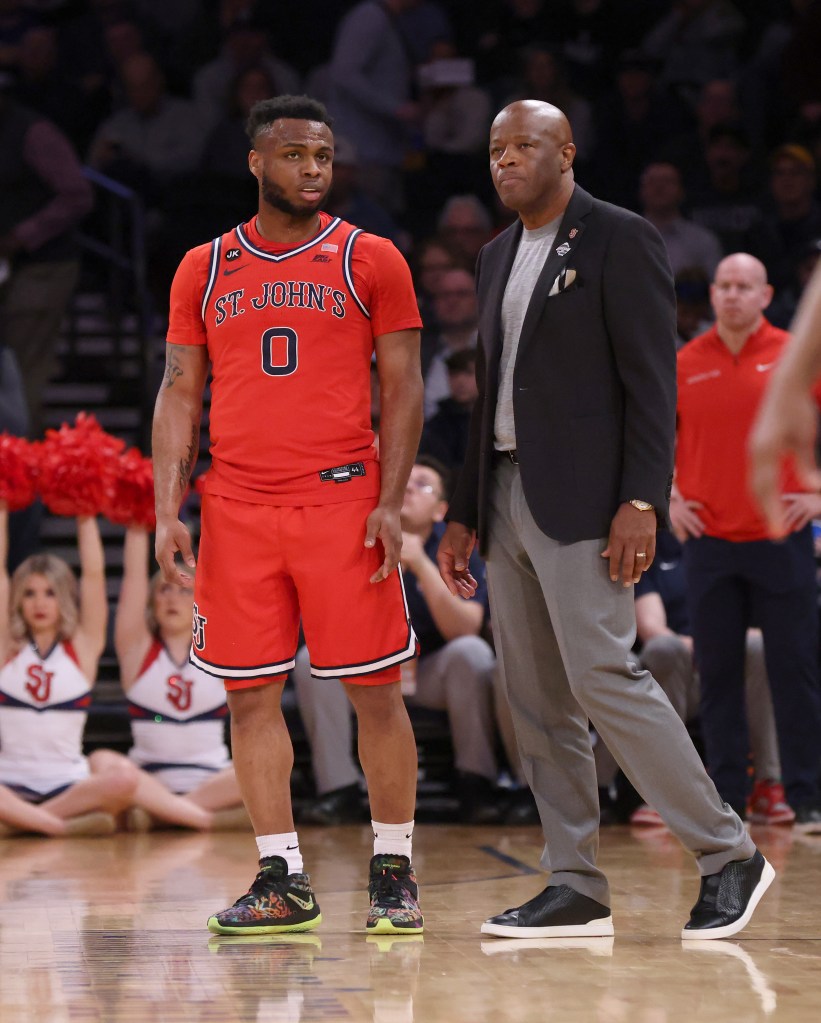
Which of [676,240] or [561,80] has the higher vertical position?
[561,80]

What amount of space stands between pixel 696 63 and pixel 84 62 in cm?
401

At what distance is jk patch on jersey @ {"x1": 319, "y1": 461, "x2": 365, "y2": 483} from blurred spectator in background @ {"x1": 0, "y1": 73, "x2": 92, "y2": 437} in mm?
4852

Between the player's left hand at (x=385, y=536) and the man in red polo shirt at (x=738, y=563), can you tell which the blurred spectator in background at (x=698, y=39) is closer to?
the man in red polo shirt at (x=738, y=563)

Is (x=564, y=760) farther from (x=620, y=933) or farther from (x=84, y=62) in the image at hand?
(x=84, y=62)

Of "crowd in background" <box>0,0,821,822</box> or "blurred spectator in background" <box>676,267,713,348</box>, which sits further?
"crowd in background" <box>0,0,821,822</box>

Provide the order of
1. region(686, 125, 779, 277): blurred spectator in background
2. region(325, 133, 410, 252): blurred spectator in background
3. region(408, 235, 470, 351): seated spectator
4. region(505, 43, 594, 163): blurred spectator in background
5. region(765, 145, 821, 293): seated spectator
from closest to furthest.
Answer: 1. region(408, 235, 470, 351): seated spectator
2. region(325, 133, 410, 252): blurred spectator in background
3. region(765, 145, 821, 293): seated spectator
4. region(686, 125, 779, 277): blurred spectator in background
5. region(505, 43, 594, 163): blurred spectator in background

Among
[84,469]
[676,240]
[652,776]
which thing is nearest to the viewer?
[652,776]

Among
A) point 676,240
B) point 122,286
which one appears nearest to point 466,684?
point 676,240

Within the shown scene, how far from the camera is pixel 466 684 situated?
6.42m

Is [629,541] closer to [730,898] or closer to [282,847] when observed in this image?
[730,898]

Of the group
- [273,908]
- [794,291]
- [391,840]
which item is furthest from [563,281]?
[794,291]

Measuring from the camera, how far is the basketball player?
12.0ft

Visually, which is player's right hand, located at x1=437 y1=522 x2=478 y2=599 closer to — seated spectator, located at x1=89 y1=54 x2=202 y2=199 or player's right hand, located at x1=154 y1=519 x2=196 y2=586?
player's right hand, located at x1=154 y1=519 x2=196 y2=586

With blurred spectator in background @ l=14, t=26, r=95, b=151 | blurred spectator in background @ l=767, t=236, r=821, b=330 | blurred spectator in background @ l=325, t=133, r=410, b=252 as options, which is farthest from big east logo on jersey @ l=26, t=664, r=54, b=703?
blurred spectator in background @ l=14, t=26, r=95, b=151
